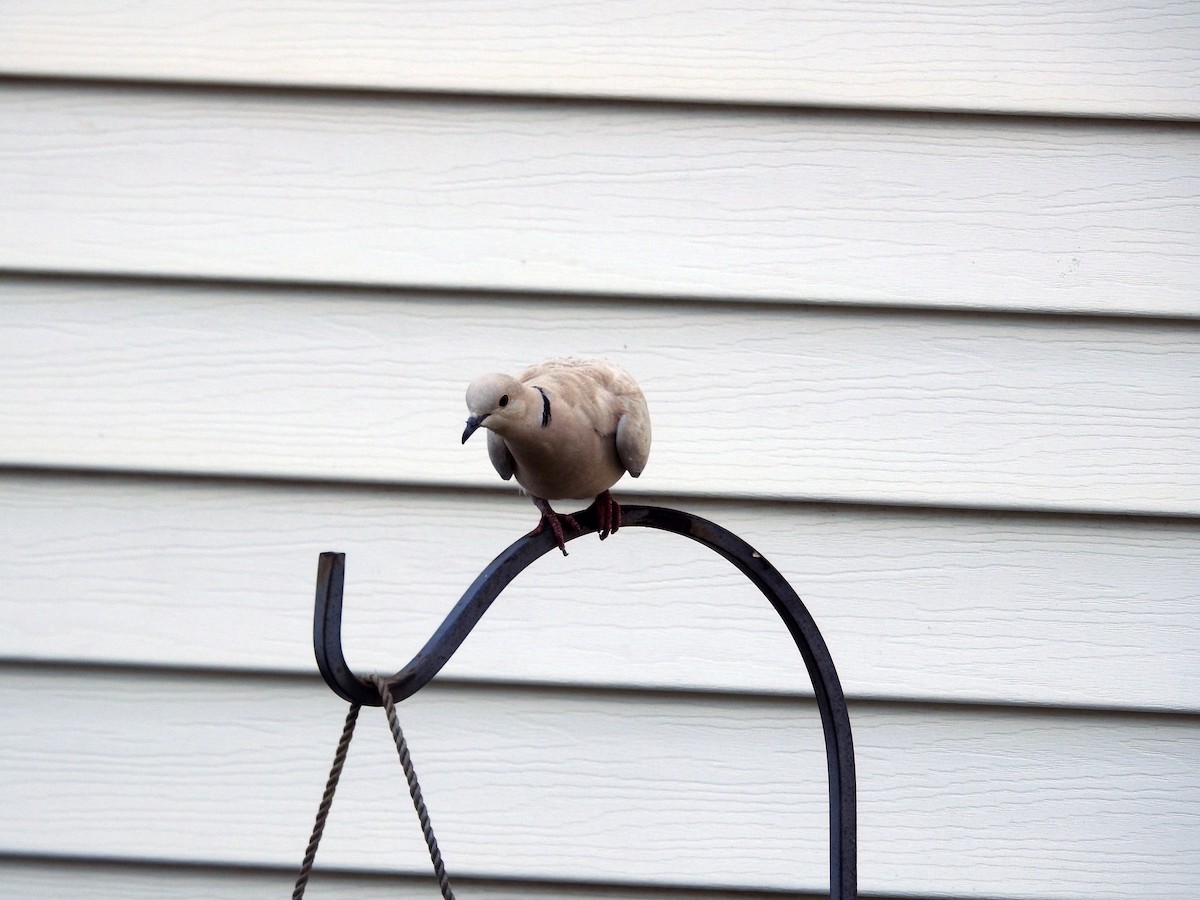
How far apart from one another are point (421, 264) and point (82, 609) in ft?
2.12

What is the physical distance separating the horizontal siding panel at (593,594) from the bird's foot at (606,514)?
32cm

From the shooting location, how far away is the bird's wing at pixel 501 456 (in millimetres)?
1131

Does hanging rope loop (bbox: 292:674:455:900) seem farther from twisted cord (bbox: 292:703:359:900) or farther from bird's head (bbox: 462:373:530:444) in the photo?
bird's head (bbox: 462:373:530:444)

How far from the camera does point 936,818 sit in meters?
1.46

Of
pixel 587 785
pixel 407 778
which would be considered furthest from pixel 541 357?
pixel 407 778

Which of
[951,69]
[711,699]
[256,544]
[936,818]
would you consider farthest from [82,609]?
[951,69]

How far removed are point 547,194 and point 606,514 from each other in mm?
537

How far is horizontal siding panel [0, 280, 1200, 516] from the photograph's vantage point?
144cm

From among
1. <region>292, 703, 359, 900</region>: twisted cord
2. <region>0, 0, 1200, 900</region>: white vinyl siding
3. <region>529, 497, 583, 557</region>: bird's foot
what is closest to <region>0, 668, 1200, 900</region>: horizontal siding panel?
<region>0, 0, 1200, 900</region>: white vinyl siding

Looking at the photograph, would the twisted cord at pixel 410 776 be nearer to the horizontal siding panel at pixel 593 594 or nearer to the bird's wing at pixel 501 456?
the bird's wing at pixel 501 456

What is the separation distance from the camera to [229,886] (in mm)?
1458

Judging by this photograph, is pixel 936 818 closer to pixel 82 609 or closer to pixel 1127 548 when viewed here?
pixel 1127 548

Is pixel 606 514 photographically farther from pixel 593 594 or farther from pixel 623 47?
pixel 623 47

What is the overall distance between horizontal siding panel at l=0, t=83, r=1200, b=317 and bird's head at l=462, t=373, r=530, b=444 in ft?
1.58
